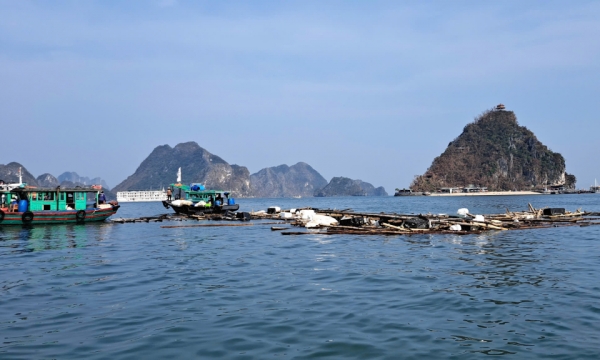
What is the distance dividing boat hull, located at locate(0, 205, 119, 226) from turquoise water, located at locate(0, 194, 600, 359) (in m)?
19.3

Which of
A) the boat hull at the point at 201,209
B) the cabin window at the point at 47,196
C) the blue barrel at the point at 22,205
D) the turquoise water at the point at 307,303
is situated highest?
the cabin window at the point at 47,196

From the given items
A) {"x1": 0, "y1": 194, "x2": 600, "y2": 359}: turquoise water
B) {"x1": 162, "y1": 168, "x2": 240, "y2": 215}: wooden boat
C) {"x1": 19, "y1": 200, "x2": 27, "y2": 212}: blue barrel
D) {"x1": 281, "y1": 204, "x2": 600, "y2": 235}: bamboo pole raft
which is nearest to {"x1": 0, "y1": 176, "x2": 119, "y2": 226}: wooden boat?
{"x1": 19, "y1": 200, "x2": 27, "y2": 212}: blue barrel

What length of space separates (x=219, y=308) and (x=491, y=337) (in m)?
6.57

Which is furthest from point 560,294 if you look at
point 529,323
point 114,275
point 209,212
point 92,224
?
point 209,212

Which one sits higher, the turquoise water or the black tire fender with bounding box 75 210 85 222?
the black tire fender with bounding box 75 210 85 222

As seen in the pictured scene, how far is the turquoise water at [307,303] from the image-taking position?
9.02m

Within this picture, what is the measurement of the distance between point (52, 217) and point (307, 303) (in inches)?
1526

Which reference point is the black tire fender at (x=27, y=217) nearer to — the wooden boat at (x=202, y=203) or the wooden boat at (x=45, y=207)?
the wooden boat at (x=45, y=207)

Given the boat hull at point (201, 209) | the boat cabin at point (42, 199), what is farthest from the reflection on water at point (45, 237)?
the boat hull at point (201, 209)

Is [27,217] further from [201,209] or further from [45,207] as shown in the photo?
[201,209]

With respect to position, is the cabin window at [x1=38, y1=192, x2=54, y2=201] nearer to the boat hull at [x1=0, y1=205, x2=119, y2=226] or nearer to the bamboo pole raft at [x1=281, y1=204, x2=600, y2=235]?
the boat hull at [x1=0, y1=205, x2=119, y2=226]

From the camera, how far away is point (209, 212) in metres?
60.2

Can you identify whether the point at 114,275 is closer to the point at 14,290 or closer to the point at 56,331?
the point at 14,290

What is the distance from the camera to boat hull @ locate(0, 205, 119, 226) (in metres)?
41.5
